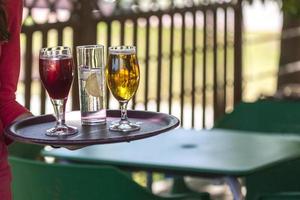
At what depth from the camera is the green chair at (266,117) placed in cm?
441

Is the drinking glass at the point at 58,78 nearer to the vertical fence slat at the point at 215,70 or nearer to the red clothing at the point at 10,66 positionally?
the red clothing at the point at 10,66

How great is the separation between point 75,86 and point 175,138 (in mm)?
1440

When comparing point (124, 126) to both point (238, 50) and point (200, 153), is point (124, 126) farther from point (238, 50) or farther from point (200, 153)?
point (238, 50)

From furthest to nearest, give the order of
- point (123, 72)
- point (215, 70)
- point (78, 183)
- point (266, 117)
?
point (215, 70) → point (266, 117) → point (78, 183) → point (123, 72)

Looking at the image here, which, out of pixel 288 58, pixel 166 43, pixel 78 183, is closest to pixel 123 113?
pixel 78 183

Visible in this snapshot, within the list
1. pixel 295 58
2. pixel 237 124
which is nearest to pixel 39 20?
pixel 237 124

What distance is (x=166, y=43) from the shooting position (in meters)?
6.23

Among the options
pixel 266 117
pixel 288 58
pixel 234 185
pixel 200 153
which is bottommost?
pixel 234 185

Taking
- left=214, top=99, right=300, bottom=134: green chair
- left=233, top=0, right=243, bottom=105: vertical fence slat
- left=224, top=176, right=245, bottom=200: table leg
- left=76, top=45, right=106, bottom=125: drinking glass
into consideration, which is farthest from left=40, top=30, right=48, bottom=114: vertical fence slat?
left=76, top=45, right=106, bottom=125: drinking glass

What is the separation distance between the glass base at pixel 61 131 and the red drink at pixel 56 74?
3.6 inches

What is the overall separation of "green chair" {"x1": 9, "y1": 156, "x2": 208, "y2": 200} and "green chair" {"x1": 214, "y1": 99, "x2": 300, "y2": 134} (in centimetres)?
162

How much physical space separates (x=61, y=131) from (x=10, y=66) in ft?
0.80

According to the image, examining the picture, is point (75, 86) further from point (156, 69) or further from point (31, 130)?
point (31, 130)

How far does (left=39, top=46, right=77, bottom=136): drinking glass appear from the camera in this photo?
6.98ft
